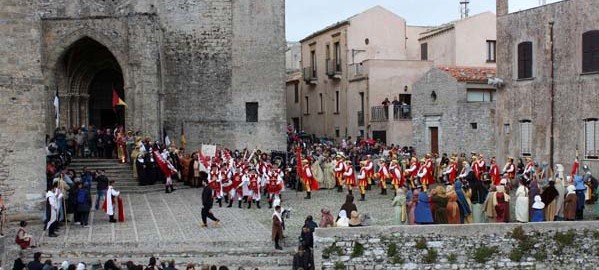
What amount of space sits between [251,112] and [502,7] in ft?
40.2

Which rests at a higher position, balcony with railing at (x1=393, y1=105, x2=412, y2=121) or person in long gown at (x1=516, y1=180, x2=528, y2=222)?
balcony with railing at (x1=393, y1=105, x2=412, y2=121)

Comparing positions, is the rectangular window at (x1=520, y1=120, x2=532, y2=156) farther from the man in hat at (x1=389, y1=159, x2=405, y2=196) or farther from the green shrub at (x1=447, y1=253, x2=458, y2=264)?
the green shrub at (x1=447, y1=253, x2=458, y2=264)

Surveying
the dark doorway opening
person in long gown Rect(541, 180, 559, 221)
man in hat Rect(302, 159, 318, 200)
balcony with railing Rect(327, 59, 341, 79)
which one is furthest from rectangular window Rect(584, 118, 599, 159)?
balcony with railing Rect(327, 59, 341, 79)

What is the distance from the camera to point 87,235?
60.2ft

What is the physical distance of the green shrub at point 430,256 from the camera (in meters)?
17.5

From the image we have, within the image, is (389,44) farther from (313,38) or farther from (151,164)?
(151,164)

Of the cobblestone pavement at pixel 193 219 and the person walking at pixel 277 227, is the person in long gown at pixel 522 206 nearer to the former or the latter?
the cobblestone pavement at pixel 193 219

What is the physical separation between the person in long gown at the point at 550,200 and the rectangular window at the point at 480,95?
13233mm

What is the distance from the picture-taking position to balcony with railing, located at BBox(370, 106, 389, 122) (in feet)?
125

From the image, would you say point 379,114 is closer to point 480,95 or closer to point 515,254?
point 480,95

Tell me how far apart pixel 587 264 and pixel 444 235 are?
375cm

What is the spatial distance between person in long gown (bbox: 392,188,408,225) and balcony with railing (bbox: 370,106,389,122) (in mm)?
19720

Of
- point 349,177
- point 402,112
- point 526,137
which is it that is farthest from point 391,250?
point 402,112

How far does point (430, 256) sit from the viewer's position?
57.4ft
